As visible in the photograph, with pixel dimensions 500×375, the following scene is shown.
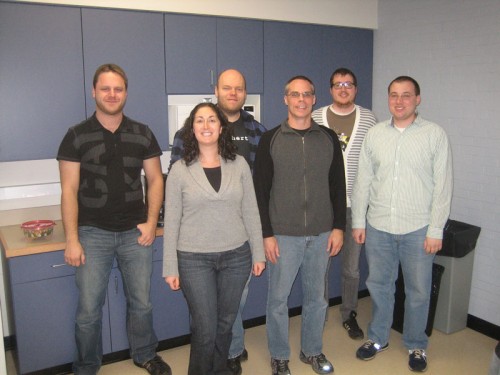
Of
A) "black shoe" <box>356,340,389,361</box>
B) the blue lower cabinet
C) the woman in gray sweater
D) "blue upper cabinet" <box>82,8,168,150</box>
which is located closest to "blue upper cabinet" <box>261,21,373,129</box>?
Result: "blue upper cabinet" <box>82,8,168,150</box>

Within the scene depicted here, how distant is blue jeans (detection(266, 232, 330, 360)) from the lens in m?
2.47

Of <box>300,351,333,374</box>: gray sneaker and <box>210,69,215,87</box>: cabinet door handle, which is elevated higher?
<box>210,69,215,87</box>: cabinet door handle

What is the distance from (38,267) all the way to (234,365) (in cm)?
121

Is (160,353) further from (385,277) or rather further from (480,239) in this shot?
(480,239)

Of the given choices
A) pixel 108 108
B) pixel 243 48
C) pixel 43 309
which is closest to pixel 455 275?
pixel 243 48

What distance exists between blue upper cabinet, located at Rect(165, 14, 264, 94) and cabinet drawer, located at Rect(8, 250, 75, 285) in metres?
1.34

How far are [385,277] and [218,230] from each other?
1.19 metres

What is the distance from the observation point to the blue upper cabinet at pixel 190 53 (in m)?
3.21

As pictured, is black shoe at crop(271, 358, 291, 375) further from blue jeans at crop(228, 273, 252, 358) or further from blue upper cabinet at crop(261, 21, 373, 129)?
blue upper cabinet at crop(261, 21, 373, 129)

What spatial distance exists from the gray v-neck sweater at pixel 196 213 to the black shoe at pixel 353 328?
1437mm

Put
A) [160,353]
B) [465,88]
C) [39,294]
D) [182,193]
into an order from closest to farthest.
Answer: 1. [182,193]
2. [39,294]
3. [160,353]
4. [465,88]

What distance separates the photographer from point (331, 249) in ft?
8.38

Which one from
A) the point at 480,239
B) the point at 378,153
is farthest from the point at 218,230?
the point at 480,239

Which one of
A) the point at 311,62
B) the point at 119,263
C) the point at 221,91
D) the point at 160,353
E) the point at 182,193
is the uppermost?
the point at 311,62
